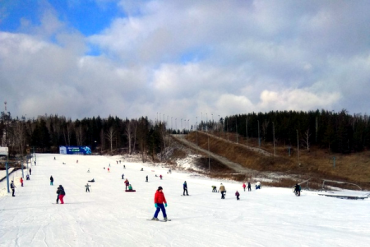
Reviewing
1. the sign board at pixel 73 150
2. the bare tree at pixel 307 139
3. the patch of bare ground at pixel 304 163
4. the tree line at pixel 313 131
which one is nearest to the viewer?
the patch of bare ground at pixel 304 163

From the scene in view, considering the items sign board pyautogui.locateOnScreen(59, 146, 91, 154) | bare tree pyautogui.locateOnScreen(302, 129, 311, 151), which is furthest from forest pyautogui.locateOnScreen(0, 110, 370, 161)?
sign board pyautogui.locateOnScreen(59, 146, 91, 154)

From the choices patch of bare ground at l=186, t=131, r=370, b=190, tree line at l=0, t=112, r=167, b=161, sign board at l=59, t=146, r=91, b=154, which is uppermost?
tree line at l=0, t=112, r=167, b=161

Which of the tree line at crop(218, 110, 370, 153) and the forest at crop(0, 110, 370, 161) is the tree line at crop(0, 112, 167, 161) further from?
the tree line at crop(218, 110, 370, 153)

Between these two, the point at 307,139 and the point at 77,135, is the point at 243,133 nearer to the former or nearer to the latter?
the point at 307,139

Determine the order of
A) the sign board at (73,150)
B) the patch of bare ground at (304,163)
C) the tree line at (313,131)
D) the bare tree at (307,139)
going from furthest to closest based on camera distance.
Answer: the sign board at (73,150) < the bare tree at (307,139) < the tree line at (313,131) < the patch of bare ground at (304,163)

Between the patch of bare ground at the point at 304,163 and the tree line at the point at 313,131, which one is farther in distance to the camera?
the tree line at the point at 313,131

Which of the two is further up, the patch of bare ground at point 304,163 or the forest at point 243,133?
the forest at point 243,133

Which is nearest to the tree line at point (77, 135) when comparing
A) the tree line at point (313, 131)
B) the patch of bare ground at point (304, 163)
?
the patch of bare ground at point (304, 163)

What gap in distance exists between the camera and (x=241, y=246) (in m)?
10.2

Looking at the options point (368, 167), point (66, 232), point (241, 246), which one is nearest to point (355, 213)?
point (241, 246)

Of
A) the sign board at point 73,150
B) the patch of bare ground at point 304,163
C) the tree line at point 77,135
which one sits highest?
the tree line at point 77,135

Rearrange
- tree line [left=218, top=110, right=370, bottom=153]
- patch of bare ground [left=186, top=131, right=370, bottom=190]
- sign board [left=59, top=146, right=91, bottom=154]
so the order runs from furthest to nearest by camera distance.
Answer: sign board [left=59, top=146, right=91, bottom=154] → tree line [left=218, top=110, right=370, bottom=153] → patch of bare ground [left=186, top=131, right=370, bottom=190]

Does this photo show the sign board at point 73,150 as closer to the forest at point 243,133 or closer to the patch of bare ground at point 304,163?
the forest at point 243,133

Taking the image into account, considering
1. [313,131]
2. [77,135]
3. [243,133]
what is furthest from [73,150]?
[313,131]
